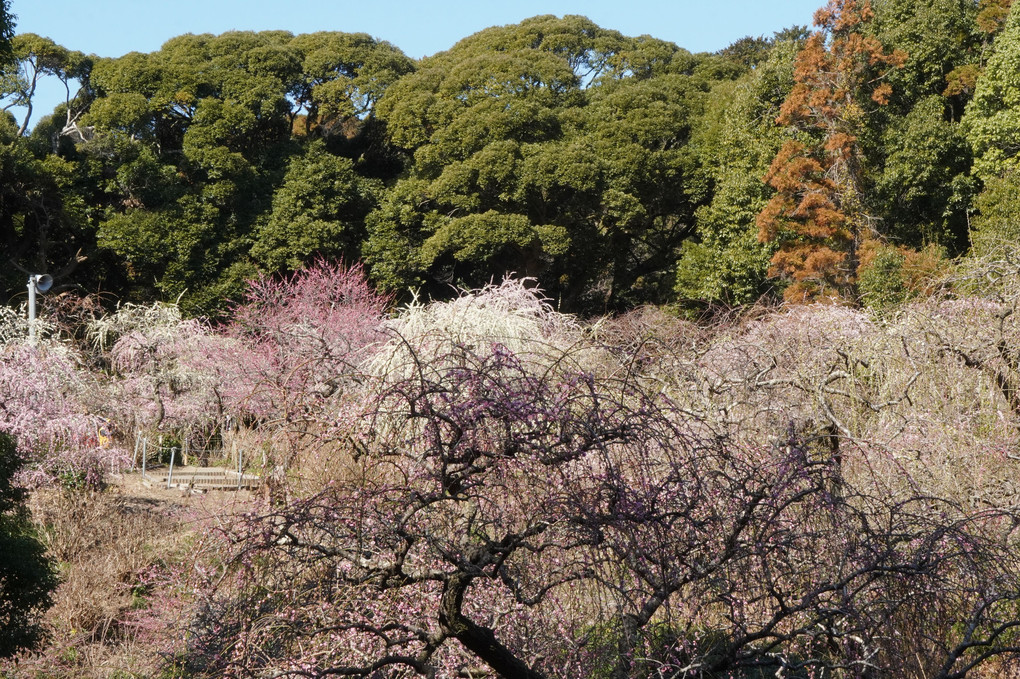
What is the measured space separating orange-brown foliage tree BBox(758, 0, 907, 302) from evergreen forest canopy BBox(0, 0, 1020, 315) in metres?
0.05

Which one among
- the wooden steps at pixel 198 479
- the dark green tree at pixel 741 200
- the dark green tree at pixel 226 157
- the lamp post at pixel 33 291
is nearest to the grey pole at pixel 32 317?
the lamp post at pixel 33 291

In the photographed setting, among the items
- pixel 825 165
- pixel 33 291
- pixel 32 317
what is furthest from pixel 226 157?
pixel 825 165

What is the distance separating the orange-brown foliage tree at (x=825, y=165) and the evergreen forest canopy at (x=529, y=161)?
5 cm

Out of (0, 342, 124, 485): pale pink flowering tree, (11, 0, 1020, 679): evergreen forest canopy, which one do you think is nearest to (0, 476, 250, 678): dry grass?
(11, 0, 1020, 679): evergreen forest canopy

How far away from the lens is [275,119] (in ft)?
80.0

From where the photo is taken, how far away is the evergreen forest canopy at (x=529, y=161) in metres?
18.8

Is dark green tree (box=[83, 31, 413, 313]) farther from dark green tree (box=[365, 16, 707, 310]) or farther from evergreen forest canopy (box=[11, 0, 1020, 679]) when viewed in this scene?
dark green tree (box=[365, 16, 707, 310])

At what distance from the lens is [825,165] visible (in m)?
19.2

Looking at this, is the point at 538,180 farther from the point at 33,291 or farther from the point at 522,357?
the point at 522,357

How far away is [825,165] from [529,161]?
6.19 meters

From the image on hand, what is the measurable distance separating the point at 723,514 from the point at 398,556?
1537 mm

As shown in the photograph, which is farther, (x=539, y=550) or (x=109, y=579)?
(x=109, y=579)

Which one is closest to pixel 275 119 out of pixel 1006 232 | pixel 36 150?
pixel 36 150

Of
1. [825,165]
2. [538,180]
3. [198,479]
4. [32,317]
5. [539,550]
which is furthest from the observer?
[538,180]
